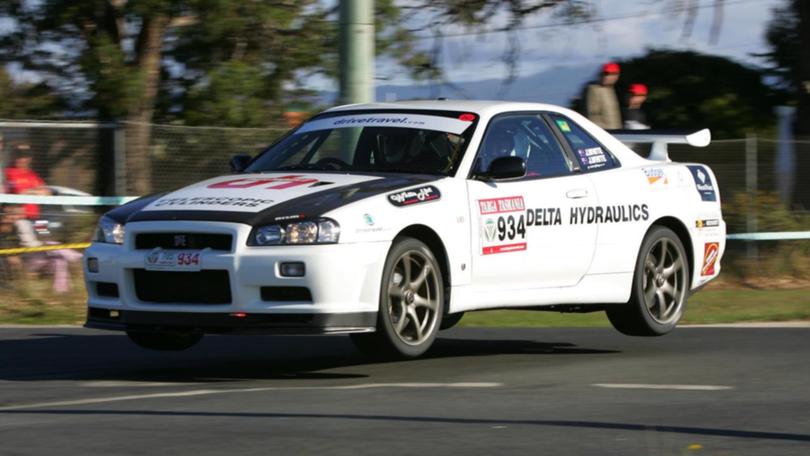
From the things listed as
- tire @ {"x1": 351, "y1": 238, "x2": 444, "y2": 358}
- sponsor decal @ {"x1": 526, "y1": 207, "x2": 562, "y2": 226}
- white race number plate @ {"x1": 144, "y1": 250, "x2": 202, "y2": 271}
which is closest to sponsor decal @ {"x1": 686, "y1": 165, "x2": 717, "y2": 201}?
sponsor decal @ {"x1": 526, "y1": 207, "x2": 562, "y2": 226}

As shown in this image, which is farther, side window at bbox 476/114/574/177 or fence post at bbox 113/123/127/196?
fence post at bbox 113/123/127/196

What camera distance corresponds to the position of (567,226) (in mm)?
9766

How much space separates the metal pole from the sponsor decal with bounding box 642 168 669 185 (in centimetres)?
255

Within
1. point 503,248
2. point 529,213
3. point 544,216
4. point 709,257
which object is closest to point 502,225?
point 503,248

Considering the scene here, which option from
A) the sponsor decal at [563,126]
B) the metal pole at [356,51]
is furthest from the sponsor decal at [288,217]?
the metal pole at [356,51]

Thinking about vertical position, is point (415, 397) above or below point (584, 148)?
below

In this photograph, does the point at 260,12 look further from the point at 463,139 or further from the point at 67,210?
the point at 463,139

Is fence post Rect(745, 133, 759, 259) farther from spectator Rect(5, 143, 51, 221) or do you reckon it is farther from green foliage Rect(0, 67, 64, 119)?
green foliage Rect(0, 67, 64, 119)

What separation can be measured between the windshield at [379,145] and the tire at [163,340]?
3.69ft

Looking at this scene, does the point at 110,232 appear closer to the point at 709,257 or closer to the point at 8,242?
the point at 709,257

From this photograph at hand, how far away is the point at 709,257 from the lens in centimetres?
1104

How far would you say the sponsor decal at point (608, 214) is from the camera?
984cm

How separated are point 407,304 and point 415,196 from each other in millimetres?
592

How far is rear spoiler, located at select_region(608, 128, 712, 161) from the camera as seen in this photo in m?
11.0
